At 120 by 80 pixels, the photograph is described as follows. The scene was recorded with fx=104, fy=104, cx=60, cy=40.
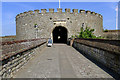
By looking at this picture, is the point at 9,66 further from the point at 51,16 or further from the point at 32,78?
the point at 51,16

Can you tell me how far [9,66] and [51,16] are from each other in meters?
18.2

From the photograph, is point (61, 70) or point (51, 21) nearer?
point (61, 70)

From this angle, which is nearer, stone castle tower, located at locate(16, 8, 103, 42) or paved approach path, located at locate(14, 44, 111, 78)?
paved approach path, located at locate(14, 44, 111, 78)

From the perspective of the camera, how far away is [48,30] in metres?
21.7

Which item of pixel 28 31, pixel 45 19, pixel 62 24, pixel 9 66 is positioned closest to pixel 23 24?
pixel 28 31

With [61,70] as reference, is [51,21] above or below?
above

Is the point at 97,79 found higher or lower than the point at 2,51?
lower

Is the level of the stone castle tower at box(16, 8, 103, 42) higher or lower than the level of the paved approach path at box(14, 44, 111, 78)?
higher

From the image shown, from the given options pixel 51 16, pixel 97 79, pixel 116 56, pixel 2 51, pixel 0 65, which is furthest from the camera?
pixel 51 16

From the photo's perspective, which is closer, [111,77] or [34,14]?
[111,77]

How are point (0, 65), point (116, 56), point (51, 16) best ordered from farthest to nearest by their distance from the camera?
point (51, 16), point (116, 56), point (0, 65)

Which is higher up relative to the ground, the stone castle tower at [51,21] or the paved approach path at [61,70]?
the stone castle tower at [51,21]

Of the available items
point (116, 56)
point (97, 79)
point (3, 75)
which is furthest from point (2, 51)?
point (116, 56)

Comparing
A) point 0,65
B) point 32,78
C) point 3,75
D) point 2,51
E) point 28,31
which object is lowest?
point 32,78
